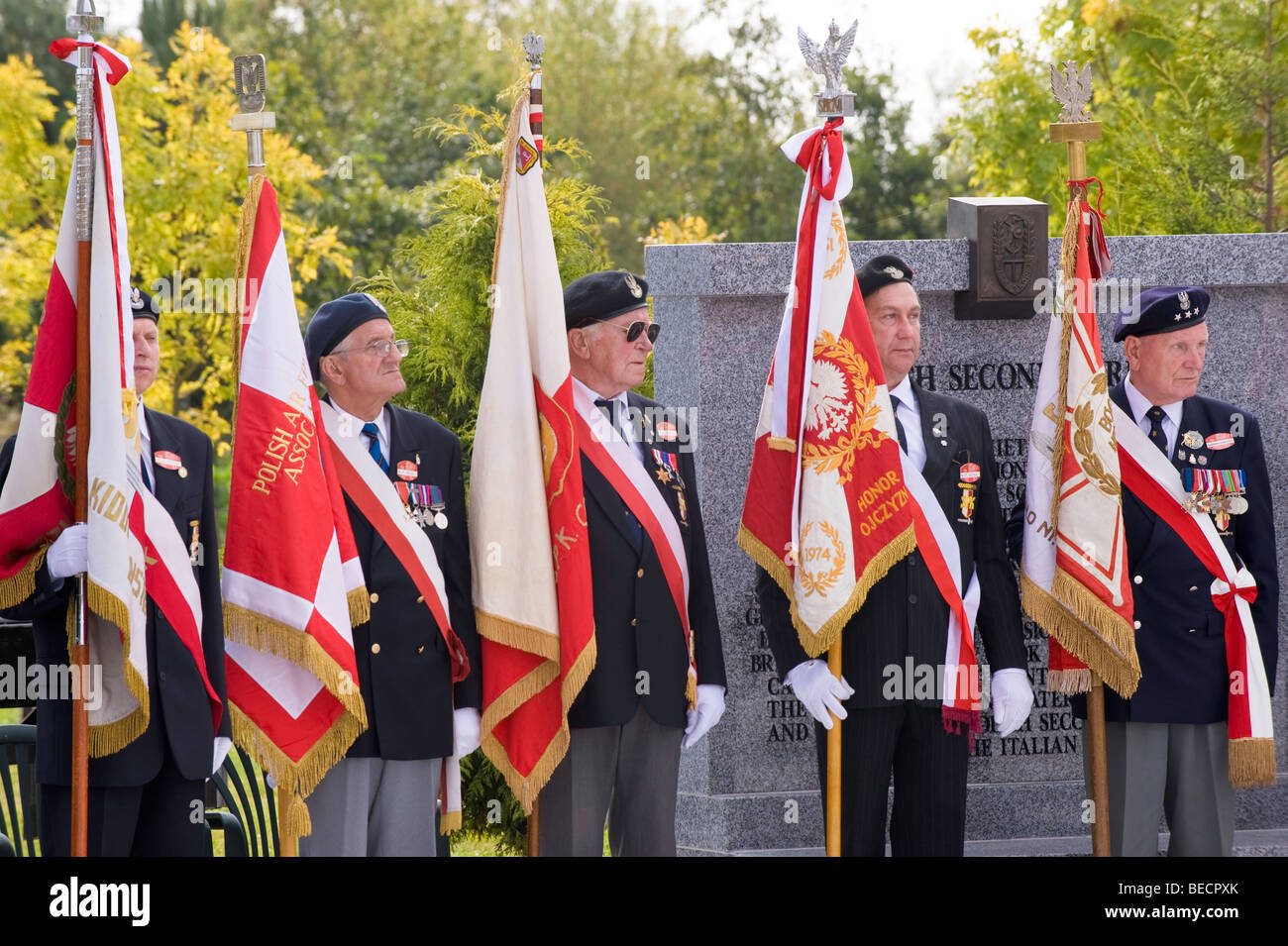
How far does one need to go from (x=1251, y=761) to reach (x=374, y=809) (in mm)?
2654

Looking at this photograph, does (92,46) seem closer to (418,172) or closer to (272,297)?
(272,297)

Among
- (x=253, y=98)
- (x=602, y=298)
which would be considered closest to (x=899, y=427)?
(x=602, y=298)

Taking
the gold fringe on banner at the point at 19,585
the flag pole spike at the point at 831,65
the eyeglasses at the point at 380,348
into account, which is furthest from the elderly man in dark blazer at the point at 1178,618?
the gold fringe on banner at the point at 19,585

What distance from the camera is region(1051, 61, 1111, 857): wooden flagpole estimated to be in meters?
4.73

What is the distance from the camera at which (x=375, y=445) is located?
14.3 ft

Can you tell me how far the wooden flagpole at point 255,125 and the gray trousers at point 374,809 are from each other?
3.3 inches

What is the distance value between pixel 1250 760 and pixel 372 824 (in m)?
2.66

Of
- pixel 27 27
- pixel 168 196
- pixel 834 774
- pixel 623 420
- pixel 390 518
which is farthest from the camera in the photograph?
pixel 27 27

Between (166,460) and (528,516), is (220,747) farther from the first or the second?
(528,516)

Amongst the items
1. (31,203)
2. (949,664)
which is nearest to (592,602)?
(949,664)

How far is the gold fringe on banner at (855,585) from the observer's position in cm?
449

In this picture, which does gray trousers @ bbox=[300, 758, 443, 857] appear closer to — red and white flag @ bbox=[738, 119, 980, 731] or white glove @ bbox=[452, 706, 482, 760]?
white glove @ bbox=[452, 706, 482, 760]

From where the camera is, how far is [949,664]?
4527mm
